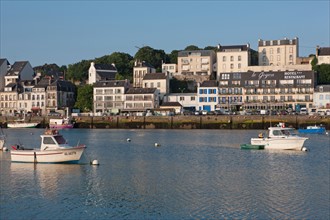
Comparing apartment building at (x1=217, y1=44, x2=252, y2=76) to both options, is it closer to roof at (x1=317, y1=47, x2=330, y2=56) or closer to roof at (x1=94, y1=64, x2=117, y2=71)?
roof at (x1=317, y1=47, x2=330, y2=56)

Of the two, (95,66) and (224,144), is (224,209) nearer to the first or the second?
(224,144)

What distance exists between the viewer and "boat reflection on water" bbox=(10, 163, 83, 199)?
99.4ft

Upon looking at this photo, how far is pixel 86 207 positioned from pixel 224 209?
21.8ft

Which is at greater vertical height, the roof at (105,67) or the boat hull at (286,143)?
the roof at (105,67)

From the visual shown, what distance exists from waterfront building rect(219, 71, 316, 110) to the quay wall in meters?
15.5

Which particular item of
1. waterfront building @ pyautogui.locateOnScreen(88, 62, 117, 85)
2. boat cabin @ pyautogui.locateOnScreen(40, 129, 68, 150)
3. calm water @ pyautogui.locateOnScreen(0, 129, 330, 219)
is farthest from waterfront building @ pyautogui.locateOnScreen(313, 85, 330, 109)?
boat cabin @ pyautogui.locateOnScreen(40, 129, 68, 150)

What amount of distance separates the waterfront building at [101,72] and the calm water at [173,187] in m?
71.1

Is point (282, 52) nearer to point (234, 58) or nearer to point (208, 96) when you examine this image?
point (234, 58)

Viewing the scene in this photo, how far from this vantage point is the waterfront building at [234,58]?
11281cm

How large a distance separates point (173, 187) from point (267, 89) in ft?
238

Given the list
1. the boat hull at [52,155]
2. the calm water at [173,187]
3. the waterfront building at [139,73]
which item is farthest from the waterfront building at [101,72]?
the boat hull at [52,155]

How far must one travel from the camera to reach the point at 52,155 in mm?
39000

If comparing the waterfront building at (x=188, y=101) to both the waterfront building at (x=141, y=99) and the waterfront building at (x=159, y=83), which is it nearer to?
the waterfront building at (x=159, y=83)

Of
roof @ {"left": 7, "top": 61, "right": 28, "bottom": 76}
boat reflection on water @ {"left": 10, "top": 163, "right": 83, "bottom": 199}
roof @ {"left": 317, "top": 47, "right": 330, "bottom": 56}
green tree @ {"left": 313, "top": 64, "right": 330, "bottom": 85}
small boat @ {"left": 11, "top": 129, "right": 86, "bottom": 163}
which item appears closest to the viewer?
boat reflection on water @ {"left": 10, "top": 163, "right": 83, "bottom": 199}
